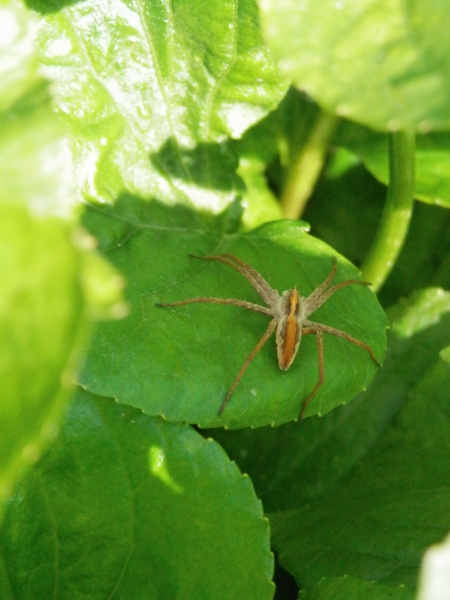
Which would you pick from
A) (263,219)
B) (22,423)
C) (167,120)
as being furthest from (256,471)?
(22,423)

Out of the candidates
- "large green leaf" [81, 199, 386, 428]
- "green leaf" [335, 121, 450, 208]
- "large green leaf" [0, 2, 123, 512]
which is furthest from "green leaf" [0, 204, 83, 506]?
"green leaf" [335, 121, 450, 208]

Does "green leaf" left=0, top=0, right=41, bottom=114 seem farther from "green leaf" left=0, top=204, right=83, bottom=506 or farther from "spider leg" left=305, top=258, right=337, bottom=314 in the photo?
"spider leg" left=305, top=258, right=337, bottom=314

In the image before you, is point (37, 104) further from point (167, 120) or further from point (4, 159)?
point (167, 120)

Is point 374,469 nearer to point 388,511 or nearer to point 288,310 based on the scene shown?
point 388,511

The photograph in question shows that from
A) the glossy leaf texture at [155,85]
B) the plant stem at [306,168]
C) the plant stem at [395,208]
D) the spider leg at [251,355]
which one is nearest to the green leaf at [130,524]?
the spider leg at [251,355]

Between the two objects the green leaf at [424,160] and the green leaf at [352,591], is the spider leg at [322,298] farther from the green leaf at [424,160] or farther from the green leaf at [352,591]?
the green leaf at [352,591]

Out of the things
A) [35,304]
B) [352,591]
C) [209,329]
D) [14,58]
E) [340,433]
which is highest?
[14,58]

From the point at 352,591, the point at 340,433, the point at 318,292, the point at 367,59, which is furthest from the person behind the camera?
the point at 340,433

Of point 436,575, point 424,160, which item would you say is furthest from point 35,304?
point 424,160
